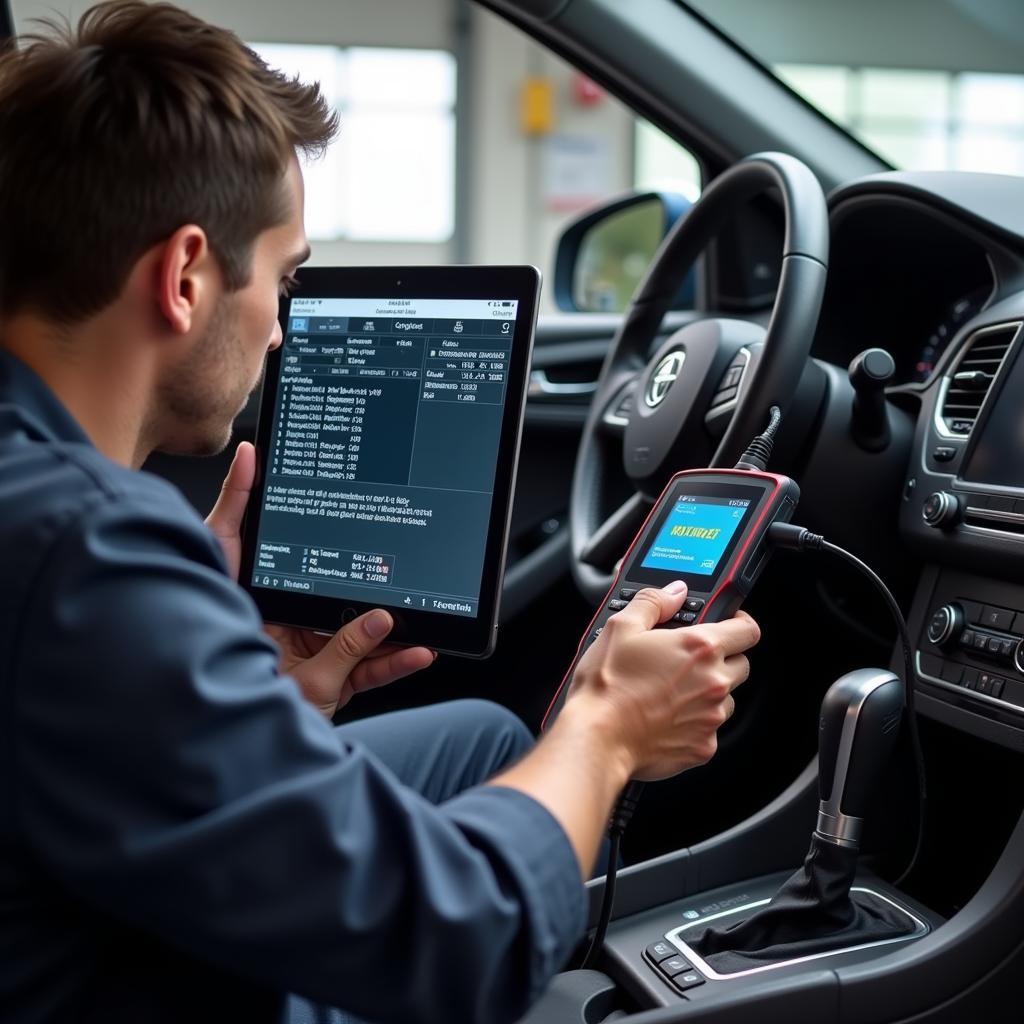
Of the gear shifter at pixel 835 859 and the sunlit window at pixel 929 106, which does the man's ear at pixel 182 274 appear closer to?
the gear shifter at pixel 835 859

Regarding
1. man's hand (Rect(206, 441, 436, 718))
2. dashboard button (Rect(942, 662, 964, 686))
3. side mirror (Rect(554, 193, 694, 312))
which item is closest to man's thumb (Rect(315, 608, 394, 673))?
man's hand (Rect(206, 441, 436, 718))

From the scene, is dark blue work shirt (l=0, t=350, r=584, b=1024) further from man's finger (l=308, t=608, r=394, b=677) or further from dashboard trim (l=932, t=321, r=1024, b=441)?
dashboard trim (l=932, t=321, r=1024, b=441)

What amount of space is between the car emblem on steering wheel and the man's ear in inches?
24.0

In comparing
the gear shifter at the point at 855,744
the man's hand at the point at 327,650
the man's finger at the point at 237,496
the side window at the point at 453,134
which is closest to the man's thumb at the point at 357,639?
the man's hand at the point at 327,650

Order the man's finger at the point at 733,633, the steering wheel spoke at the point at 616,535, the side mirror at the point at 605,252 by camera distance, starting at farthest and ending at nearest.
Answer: the side mirror at the point at 605,252 → the steering wheel spoke at the point at 616,535 → the man's finger at the point at 733,633

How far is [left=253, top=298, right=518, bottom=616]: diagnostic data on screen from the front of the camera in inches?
35.7

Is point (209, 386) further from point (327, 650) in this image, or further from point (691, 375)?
point (691, 375)

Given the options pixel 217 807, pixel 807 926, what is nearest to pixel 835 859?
pixel 807 926

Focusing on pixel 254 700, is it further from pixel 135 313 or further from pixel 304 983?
pixel 135 313

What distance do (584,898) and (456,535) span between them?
0.36 m

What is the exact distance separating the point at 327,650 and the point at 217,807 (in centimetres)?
45

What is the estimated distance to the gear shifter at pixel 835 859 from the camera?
909mm

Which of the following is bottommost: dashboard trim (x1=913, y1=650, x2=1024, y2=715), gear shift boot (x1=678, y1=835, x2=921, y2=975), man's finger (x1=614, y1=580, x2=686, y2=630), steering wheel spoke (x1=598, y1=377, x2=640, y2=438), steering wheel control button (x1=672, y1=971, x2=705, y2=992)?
steering wheel control button (x1=672, y1=971, x2=705, y2=992)

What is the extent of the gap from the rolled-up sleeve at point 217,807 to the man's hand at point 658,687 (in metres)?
0.15
